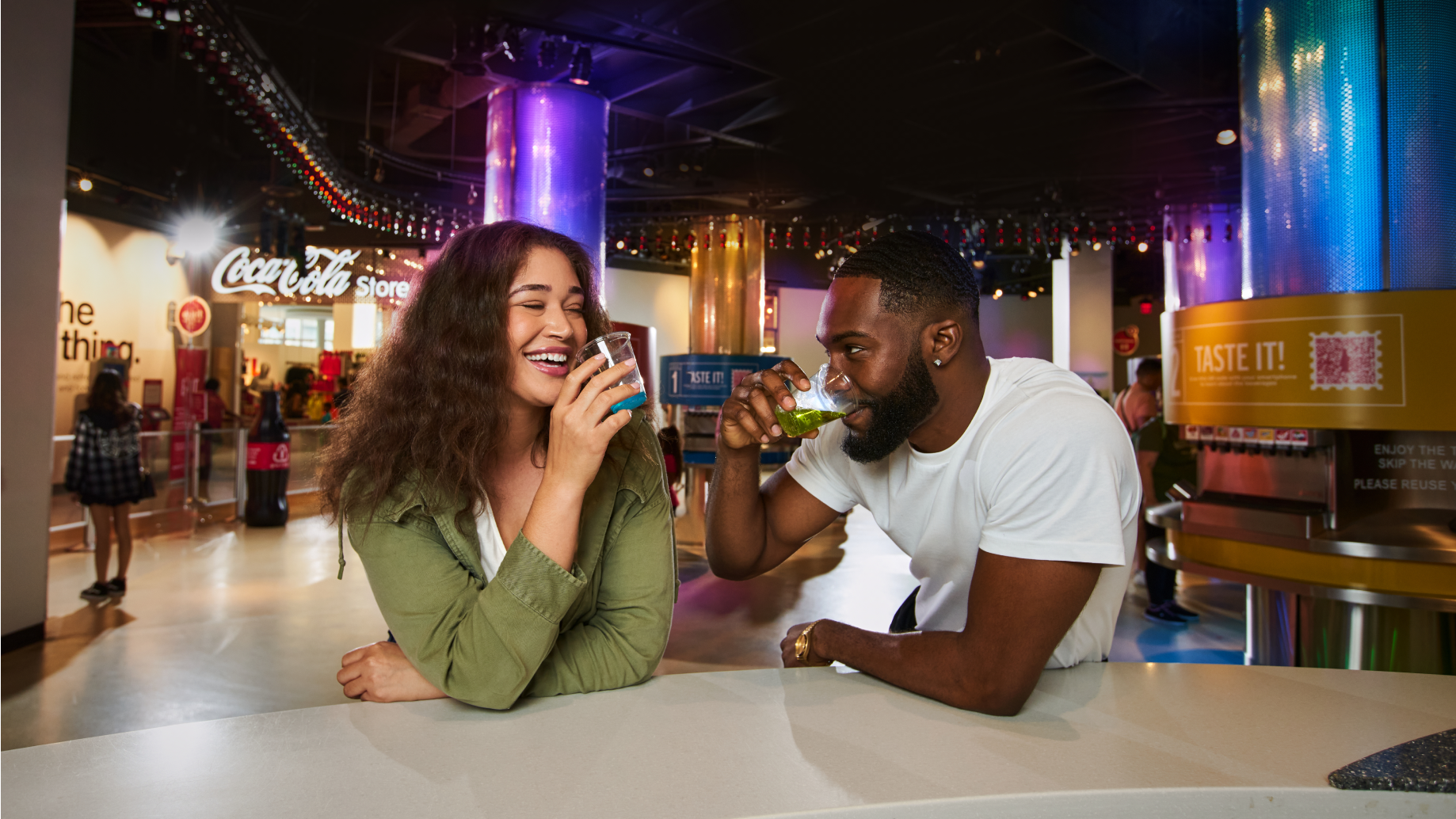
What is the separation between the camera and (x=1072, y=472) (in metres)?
1.35

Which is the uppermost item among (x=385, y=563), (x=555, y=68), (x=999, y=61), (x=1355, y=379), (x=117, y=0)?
(x=117, y=0)

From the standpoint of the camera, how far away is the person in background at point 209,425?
9.16 meters

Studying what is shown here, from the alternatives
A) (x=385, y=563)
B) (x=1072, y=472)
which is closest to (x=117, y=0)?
(x=385, y=563)

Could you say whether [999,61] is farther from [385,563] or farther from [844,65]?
[385,563]

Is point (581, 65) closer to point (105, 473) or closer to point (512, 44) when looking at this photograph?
point (512, 44)

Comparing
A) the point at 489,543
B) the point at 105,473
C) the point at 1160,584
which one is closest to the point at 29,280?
the point at 105,473

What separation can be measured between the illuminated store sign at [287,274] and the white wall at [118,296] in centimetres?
75

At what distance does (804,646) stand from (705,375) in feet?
23.5

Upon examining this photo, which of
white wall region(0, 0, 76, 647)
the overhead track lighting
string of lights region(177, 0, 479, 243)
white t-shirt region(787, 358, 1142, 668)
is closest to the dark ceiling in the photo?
the overhead track lighting

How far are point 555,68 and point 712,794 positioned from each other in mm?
5716

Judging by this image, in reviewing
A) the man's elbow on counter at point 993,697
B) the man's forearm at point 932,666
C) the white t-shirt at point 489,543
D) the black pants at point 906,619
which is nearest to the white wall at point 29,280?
the white t-shirt at point 489,543

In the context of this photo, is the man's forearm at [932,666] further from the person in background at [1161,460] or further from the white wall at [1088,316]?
the white wall at [1088,316]

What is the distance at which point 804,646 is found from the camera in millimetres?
1502

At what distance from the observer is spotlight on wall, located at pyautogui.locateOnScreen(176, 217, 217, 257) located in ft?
43.4
